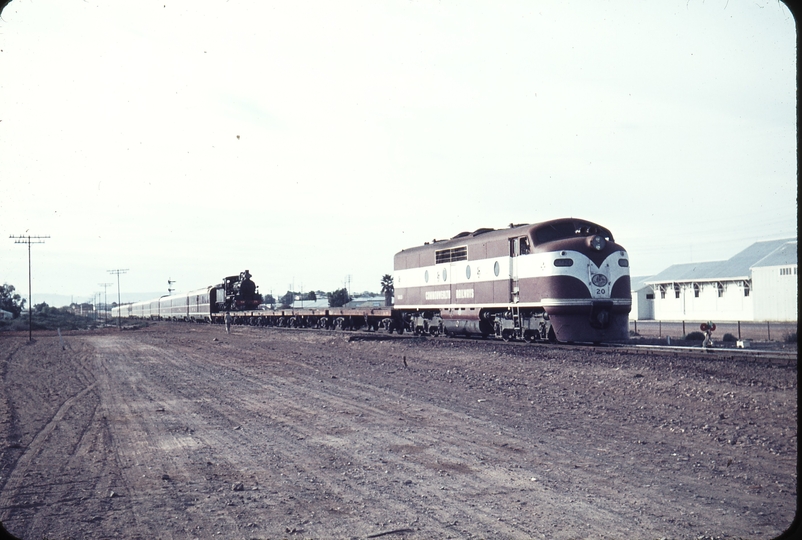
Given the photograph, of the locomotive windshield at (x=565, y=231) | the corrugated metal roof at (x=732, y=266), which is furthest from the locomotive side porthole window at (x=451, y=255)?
the corrugated metal roof at (x=732, y=266)

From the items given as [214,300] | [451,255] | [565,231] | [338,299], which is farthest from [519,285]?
[338,299]

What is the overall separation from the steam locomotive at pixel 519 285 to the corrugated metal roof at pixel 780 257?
1154 inches

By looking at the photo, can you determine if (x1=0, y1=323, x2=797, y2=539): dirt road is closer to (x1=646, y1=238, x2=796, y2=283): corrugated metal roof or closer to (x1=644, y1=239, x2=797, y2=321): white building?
(x1=644, y1=239, x2=797, y2=321): white building

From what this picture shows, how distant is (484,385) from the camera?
43.8ft

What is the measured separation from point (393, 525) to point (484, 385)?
319 inches

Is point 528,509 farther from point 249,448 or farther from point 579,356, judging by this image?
point 579,356

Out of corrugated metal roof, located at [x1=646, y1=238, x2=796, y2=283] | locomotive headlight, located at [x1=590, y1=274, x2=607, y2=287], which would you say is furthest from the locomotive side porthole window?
corrugated metal roof, located at [x1=646, y1=238, x2=796, y2=283]

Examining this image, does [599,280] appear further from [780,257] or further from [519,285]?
[780,257]

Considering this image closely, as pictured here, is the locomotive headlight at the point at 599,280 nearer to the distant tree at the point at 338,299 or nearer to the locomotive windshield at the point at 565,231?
the locomotive windshield at the point at 565,231

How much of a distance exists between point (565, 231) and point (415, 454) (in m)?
15.3

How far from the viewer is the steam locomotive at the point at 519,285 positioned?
19922 mm

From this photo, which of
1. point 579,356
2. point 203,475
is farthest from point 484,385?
point 203,475

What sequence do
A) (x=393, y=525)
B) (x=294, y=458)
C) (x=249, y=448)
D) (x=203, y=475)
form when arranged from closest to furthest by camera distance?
(x=393, y=525) → (x=203, y=475) → (x=294, y=458) → (x=249, y=448)

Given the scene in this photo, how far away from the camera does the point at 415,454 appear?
25.7 feet
